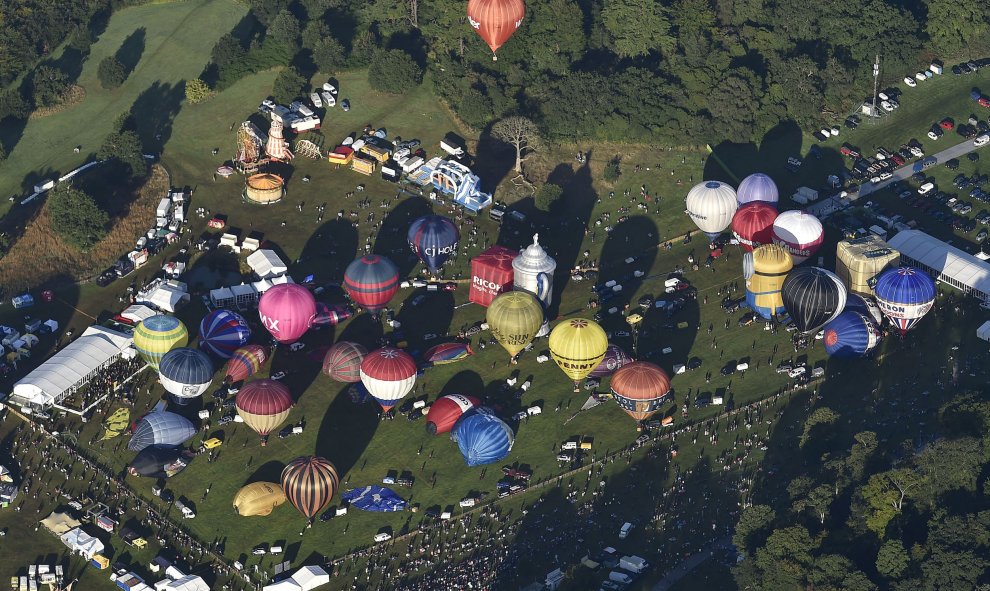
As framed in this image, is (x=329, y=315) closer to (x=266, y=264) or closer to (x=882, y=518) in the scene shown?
(x=266, y=264)

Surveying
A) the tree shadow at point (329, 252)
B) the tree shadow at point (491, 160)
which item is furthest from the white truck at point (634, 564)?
the tree shadow at point (491, 160)

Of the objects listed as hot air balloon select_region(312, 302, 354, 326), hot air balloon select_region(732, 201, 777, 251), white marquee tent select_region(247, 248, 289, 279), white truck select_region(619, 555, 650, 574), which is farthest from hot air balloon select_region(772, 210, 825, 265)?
white marquee tent select_region(247, 248, 289, 279)

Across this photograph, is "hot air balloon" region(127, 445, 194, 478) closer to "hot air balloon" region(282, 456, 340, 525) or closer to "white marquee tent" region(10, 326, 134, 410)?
"hot air balloon" region(282, 456, 340, 525)

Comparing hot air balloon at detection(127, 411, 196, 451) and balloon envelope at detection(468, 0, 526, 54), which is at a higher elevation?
balloon envelope at detection(468, 0, 526, 54)

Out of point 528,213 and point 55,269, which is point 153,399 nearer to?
point 55,269

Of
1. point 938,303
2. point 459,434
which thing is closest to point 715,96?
point 938,303

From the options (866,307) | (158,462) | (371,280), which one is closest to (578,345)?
(371,280)
